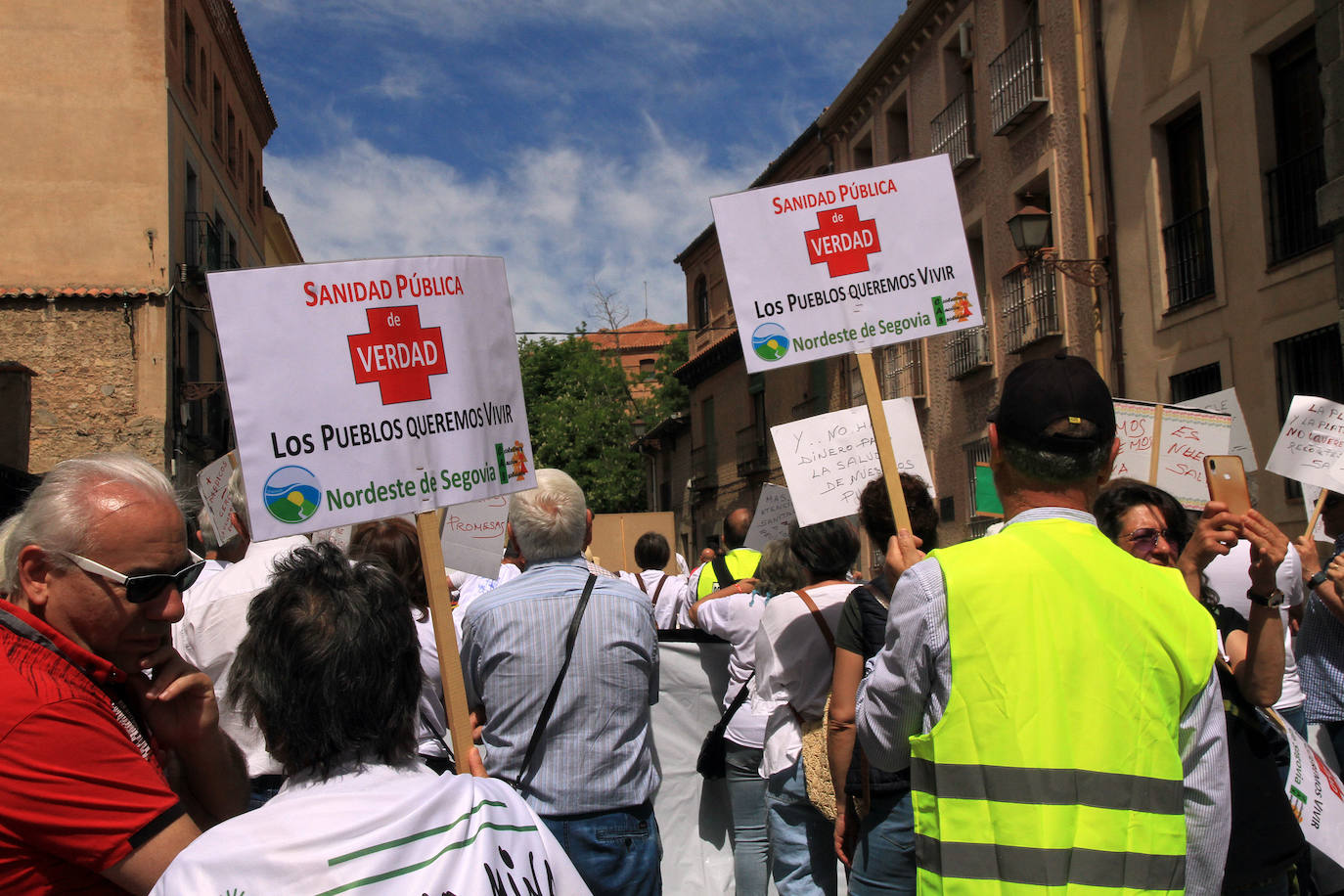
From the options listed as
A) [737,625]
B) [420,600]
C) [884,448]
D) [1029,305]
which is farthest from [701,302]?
[884,448]

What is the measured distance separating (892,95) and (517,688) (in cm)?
2022

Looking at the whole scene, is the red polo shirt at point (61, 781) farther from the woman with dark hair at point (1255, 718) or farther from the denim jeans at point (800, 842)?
the denim jeans at point (800, 842)

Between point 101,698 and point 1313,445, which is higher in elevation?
point 101,698

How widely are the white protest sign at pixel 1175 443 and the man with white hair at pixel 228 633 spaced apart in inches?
157

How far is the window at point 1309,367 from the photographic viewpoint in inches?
447

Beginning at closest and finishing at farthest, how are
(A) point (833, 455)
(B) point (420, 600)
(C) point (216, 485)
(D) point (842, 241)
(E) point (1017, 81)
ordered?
(B) point (420, 600), (D) point (842, 241), (A) point (833, 455), (C) point (216, 485), (E) point (1017, 81)

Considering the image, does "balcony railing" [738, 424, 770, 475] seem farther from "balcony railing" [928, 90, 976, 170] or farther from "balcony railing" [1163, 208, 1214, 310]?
"balcony railing" [1163, 208, 1214, 310]

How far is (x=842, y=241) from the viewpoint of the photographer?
4.50 metres

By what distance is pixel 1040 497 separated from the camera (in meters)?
2.49

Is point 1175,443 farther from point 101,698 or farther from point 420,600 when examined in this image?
point 101,698

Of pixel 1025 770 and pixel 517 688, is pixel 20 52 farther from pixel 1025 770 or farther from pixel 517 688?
pixel 1025 770

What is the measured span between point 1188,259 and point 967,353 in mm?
5305

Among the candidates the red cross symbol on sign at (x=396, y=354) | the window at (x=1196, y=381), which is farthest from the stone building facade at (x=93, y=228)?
the red cross symbol on sign at (x=396, y=354)

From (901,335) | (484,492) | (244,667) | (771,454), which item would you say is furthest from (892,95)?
(244,667)
